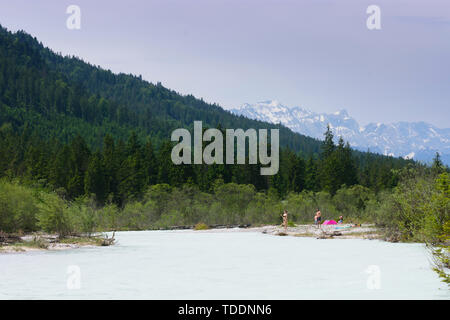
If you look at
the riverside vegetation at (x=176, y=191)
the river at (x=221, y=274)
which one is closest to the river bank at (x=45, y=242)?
the riverside vegetation at (x=176, y=191)

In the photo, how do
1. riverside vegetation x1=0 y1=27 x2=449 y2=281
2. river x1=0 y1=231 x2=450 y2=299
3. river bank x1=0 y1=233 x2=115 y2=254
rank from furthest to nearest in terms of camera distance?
riverside vegetation x1=0 y1=27 x2=449 y2=281 → river bank x1=0 y1=233 x2=115 y2=254 → river x1=0 y1=231 x2=450 y2=299

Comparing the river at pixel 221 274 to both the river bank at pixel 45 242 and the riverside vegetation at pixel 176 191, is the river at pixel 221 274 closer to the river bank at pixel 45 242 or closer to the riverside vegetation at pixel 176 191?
the river bank at pixel 45 242

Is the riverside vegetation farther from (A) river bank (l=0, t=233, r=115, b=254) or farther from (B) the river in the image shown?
(B) the river

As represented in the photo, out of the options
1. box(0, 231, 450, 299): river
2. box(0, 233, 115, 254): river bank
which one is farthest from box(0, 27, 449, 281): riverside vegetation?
box(0, 231, 450, 299): river

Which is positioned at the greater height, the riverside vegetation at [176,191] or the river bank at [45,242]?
the riverside vegetation at [176,191]

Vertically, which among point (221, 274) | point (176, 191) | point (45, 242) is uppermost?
point (176, 191)

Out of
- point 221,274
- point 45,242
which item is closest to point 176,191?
point 45,242

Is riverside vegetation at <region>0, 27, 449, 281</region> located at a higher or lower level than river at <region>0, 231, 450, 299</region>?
higher

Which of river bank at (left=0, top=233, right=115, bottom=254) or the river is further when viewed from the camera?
river bank at (left=0, top=233, right=115, bottom=254)

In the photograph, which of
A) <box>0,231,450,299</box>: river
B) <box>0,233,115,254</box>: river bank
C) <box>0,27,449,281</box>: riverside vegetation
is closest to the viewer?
<box>0,231,450,299</box>: river

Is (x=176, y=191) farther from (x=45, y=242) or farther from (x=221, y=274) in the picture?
(x=221, y=274)
